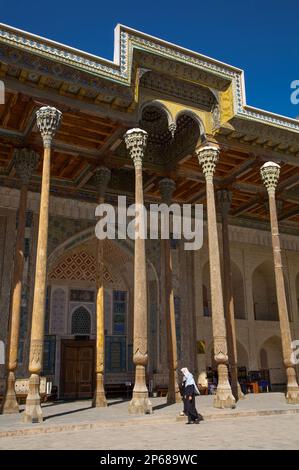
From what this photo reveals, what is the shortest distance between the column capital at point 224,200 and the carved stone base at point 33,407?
26.2ft

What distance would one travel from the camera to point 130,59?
35.7 ft

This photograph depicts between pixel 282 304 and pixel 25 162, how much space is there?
754 cm

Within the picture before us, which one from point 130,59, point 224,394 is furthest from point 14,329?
point 130,59

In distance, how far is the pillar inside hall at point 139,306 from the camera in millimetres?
9156

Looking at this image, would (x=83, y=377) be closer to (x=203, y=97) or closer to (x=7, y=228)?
(x=7, y=228)

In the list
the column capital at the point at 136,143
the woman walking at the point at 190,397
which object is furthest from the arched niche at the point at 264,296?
the woman walking at the point at 190,397

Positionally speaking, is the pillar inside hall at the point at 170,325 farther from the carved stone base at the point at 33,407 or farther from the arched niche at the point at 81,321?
the carved stone base at the point at 33,407

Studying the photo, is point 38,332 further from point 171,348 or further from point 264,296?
point 264,296

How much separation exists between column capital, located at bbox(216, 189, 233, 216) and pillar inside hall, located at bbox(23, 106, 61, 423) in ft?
20.5

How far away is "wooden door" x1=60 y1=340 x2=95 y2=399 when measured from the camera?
14.5 m

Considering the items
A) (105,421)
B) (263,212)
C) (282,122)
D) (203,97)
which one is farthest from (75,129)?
(263,212)

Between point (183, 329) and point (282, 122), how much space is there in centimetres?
779

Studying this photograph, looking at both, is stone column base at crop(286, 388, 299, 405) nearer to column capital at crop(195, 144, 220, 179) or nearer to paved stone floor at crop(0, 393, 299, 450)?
paved stone floor at crop(0, 393, 299, 450)

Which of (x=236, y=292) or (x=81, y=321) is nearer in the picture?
(x=81, y=321)
